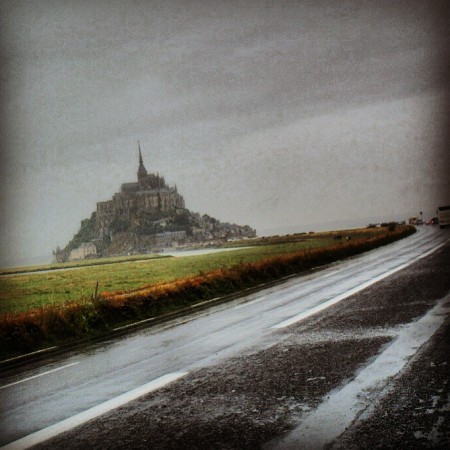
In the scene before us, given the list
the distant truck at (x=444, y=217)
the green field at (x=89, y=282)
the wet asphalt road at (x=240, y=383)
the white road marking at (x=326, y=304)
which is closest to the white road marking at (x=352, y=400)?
the wet asphalt road at (x=240, y=383)

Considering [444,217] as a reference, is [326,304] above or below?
below

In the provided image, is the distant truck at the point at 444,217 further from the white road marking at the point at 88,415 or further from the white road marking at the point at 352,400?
the white road marking at the point at 88,415

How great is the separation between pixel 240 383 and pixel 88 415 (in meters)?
1.87

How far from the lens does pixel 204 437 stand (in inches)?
183

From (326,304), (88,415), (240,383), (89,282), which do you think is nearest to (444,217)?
(89,282)

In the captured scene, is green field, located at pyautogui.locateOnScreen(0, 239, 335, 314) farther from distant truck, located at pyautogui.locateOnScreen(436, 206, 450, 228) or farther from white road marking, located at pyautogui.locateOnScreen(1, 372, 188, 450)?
→ distant truck, located at pyautogui.locateOnScreen(436, 206, 450, 228)

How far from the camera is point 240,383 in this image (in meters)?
6.37

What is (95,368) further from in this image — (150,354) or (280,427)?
(280,427)

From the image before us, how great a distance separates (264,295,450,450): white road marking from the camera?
4.36m

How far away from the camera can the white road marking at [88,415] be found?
5172 mm

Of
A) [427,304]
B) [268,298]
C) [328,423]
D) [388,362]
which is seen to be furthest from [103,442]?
[268,298]

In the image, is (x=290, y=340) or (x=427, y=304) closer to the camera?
(x=290, y=340)

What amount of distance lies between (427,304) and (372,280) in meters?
6.57

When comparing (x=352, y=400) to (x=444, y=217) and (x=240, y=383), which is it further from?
(x=444, y=217)
